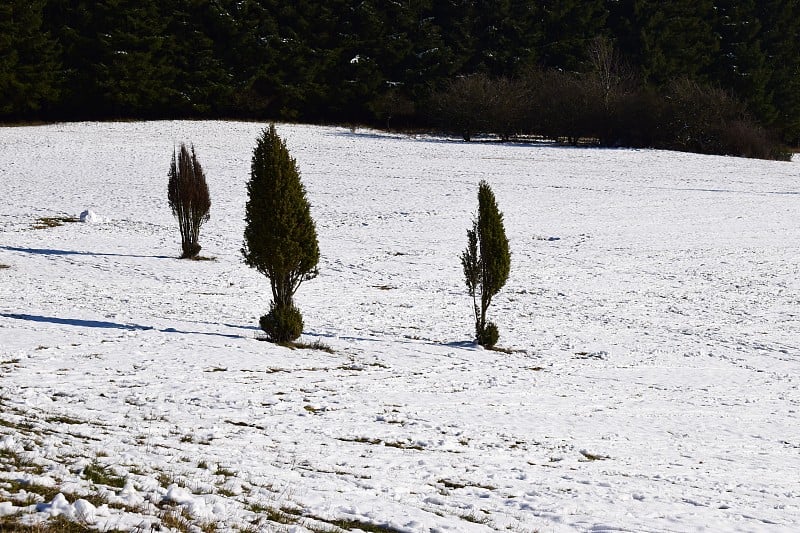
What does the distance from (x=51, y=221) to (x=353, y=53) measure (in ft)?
159

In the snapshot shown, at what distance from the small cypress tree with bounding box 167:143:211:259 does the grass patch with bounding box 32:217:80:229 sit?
244 inches

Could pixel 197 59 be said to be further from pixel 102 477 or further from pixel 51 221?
pixel 102 477

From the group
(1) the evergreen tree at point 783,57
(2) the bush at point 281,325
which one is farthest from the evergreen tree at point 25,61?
(1) the evergreen tree at point 783,57

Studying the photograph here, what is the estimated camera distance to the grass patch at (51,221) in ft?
96.1

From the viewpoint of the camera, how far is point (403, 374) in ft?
49.9

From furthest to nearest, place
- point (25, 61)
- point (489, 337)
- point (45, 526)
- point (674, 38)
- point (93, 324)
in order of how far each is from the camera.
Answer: point (674, 38)
point (25, 61)
point (489, 337)
point (93, 324)
point (45, 526)

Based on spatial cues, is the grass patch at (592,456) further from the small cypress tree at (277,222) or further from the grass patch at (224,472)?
the small cypress tree at (277,222)

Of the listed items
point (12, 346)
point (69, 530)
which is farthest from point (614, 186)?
point (69, 530)

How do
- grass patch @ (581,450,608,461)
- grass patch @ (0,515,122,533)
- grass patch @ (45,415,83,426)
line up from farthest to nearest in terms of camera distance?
grass patch @ (581,450,608,461) < grass patch @ (45,415,83,426) < grass patch @ (0,515,122,533)

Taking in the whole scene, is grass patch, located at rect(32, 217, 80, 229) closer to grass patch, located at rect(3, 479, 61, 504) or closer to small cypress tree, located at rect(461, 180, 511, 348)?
small cypress tree, located at rect(461, 180, 511, 348)

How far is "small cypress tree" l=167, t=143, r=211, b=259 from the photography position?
84.4 feet

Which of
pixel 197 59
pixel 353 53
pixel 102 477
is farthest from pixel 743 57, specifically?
pixel 102 477

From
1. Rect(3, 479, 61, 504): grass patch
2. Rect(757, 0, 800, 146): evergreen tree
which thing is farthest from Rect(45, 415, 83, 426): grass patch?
Rect(757, 0, 800, 146): evergreen tree

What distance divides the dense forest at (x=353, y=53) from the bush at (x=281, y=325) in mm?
49950
